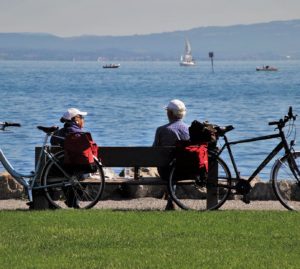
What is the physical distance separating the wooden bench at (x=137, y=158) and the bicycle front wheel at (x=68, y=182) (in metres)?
0.20

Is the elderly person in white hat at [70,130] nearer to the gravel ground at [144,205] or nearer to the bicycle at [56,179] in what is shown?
the bicycle at [56,179]

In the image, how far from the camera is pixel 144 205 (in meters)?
12.3

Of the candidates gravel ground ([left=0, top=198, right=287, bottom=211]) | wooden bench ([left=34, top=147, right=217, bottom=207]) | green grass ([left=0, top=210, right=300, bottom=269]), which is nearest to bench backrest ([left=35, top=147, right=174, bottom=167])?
wooden bench ([left=34, top=147, right=217, bottom=207])

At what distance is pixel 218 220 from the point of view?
32.6 ft

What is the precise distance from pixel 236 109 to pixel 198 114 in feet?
25.8

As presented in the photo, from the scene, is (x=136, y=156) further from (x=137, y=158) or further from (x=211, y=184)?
(x=211, y=184)

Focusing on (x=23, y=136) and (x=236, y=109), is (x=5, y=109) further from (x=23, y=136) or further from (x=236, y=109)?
(x=23, y=136)

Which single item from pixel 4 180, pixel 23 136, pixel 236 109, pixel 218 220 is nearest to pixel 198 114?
pixel 236 109

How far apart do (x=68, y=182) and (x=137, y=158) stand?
0.78 metres

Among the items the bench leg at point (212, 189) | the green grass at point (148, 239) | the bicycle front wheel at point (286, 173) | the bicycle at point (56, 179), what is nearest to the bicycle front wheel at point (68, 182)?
the bicycle at point (56, 179)

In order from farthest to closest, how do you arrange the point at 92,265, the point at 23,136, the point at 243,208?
1. the point at 23,136
2. the point at 243,208
3. the point at 92,265

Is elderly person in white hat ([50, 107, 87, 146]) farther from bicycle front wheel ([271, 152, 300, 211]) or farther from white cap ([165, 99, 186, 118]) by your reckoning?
bicycle front wheel ([271, 152, 300, 211])

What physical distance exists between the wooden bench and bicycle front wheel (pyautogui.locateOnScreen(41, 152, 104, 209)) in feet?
0.64

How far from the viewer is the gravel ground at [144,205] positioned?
39.0 ft
